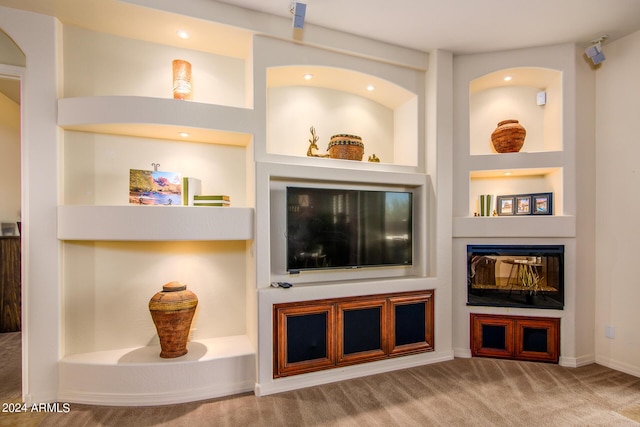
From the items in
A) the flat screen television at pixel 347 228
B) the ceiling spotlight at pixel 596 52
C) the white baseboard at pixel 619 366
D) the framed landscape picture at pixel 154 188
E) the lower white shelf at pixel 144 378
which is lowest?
the white baseboard at pixel 619 366

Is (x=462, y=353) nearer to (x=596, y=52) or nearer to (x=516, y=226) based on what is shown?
(x=516, y=226)

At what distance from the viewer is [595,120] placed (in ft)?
10.7

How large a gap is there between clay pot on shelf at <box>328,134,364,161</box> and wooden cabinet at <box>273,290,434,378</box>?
54.4 inches

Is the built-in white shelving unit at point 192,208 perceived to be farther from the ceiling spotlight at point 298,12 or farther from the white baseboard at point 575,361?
the white baseboard at point 575,361

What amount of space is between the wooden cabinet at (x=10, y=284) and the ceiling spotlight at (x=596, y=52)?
6.84 meters

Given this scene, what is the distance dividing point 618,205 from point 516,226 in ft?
3.07

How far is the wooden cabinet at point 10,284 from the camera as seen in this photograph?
12.8 feet

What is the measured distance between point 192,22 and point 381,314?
3.06 m

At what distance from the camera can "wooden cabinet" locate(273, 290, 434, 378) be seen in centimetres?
270

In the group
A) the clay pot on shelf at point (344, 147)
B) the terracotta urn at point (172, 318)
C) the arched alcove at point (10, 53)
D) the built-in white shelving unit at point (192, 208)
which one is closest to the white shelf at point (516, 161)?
the built-in white shelving unit at point (192, 208)

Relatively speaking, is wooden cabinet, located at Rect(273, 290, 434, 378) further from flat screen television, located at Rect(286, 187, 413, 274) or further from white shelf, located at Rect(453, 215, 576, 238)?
white shelf, located at Rect(453, 215, 576, 238)

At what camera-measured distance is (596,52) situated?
9.99 ft

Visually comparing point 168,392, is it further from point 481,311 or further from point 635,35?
point 635,35

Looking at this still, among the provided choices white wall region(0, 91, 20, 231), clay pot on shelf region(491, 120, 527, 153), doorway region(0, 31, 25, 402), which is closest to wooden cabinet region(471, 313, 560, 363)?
clay pot on shelf region(491, 120, 527, 153)
